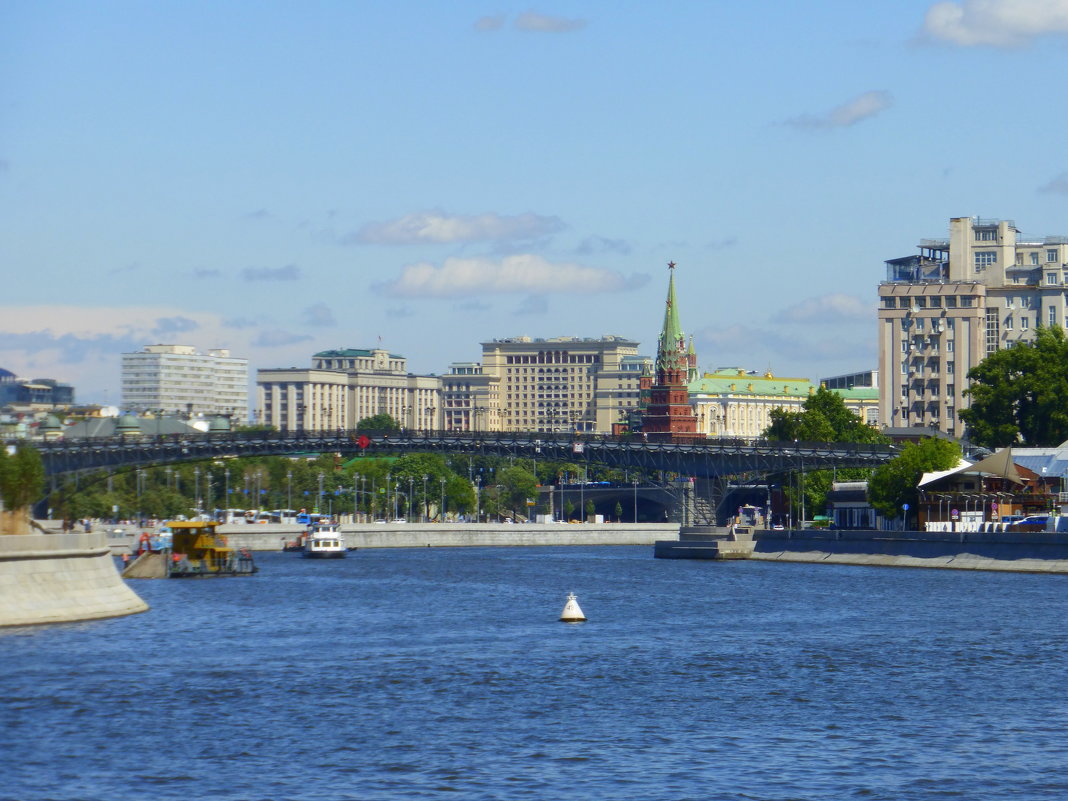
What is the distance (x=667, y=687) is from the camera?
5797cm

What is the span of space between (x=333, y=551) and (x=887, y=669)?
101 m

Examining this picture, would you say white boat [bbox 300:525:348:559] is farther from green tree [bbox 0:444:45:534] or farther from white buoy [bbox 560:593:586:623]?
green tree [bbox 0:444:45:534]

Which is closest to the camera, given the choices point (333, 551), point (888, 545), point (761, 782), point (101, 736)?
point (761, 782)

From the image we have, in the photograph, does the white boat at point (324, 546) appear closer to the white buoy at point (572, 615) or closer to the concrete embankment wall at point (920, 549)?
the concrete embankment wall at point (920, 549)

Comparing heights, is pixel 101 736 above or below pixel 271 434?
below

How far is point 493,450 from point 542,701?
144 m

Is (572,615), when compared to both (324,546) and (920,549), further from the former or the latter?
(324,546)

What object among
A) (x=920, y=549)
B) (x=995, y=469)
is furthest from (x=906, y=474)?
→ (x=920, y=549)

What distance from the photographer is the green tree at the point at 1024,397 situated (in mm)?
167363

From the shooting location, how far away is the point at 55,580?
67812 mm

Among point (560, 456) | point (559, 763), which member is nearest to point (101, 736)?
point (559, 763)

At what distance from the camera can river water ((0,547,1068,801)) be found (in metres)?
41.4

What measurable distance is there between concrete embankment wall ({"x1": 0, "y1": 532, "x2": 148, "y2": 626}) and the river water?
33.8 inches

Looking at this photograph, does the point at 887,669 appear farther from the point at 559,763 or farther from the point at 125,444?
the point at 125,444
